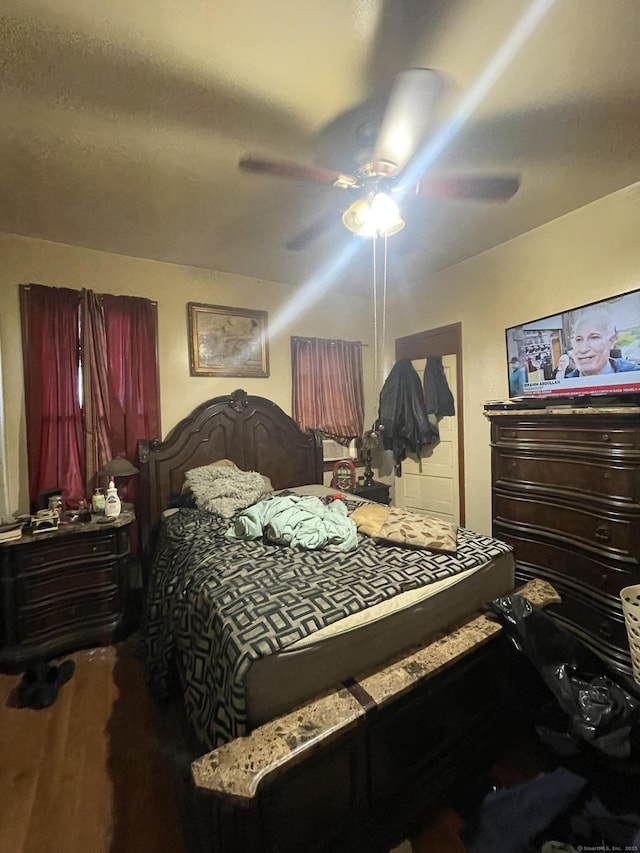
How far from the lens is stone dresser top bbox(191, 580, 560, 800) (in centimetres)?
85

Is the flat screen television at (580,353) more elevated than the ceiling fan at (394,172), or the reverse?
the ceiling fan at (394,172)

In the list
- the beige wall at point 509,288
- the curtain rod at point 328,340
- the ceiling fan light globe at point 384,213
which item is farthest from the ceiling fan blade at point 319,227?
the beige wall at point 509,288

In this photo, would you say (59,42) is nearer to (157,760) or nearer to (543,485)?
(157,760)

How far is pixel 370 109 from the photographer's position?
1473mm

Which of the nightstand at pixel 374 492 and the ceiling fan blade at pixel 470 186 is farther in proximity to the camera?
the nightstand at pixel 374 492

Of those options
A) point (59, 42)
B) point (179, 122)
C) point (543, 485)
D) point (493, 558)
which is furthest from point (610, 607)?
point (59, 42)

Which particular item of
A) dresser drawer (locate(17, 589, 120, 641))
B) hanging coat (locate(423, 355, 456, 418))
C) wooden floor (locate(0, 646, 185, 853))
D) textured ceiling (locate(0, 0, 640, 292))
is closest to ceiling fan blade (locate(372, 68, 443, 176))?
textured ceiling (locate(0, 0, 640, 292))

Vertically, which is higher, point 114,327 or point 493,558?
point 114,327

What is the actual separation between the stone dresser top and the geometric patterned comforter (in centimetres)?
10

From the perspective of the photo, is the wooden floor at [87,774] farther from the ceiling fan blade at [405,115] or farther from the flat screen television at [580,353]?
the flat screen television at [580,353]

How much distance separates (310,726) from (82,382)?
99.4 inches

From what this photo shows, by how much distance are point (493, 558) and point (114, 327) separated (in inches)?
112

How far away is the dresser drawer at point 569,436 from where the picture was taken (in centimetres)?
179

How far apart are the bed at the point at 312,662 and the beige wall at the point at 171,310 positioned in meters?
1.32
